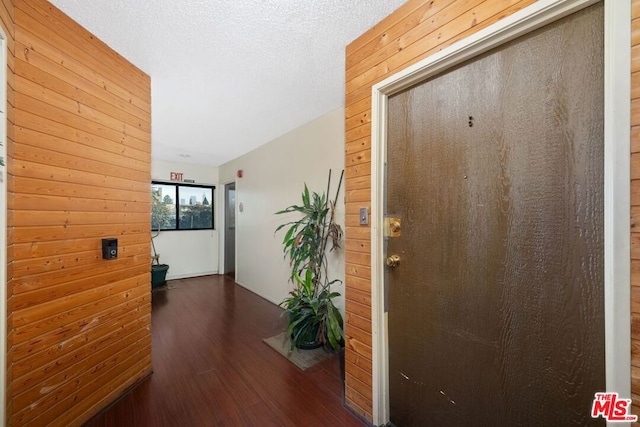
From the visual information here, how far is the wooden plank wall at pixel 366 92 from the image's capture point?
1.17 meters

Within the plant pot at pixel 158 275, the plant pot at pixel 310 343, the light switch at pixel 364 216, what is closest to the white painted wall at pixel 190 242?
the plant pot at pixel 158 275

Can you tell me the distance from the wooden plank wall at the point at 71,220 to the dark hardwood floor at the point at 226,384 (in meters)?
0.22

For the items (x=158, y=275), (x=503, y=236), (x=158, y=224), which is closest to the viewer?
(x=503, y=236)

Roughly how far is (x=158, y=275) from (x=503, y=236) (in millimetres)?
4954

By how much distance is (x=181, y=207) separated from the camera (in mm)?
5051

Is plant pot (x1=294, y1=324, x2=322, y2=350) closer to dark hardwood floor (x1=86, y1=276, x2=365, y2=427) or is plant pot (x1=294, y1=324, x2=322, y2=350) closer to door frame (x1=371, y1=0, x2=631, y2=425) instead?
dark hardwood floor (x1=86, y1=276, x2=365, y2=427)

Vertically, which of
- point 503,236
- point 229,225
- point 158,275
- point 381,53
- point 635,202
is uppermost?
point 381,53

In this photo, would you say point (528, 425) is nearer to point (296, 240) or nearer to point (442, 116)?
point (442, 116)

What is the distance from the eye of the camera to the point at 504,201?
3.45 feet

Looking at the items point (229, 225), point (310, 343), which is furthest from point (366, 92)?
point (229, 225)

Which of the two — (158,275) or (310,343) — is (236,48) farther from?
(158,275)

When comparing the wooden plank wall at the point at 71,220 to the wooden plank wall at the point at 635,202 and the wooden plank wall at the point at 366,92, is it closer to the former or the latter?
the wooden plank wall at the point at 366,92

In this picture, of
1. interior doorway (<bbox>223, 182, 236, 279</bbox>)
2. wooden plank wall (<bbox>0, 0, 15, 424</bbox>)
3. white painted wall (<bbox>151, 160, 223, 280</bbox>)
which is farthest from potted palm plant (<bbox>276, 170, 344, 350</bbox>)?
white painted wall (<bbox>151, 160, 223, 280</bbox>)

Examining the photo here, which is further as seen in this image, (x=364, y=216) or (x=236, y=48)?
(x=236, y=48)
